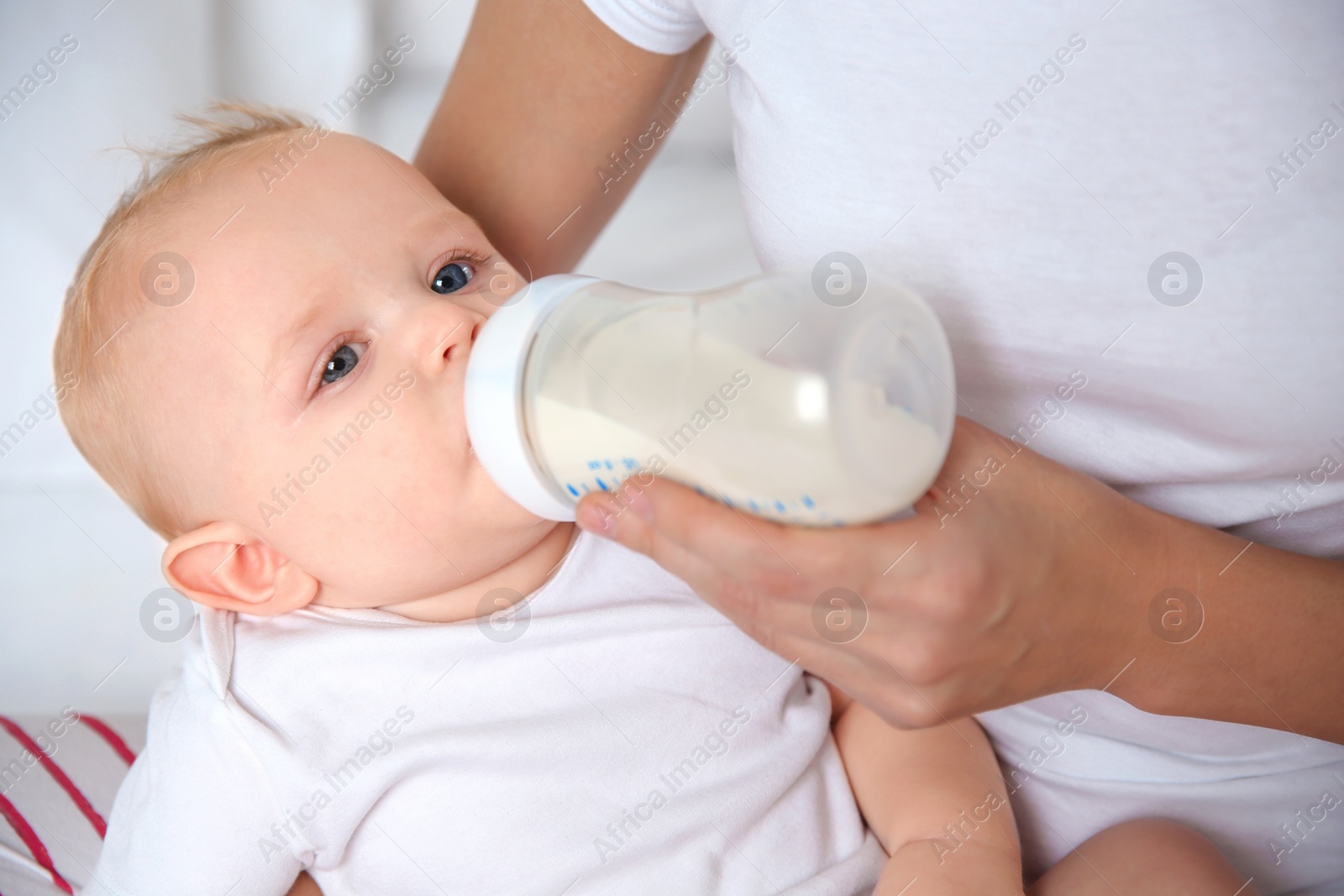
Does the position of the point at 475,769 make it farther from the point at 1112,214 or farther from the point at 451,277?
the point at 1112,214

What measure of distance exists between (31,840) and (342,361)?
0.72 m

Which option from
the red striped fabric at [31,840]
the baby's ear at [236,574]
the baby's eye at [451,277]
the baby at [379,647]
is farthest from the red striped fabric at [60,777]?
the baby's eye at [451,277]

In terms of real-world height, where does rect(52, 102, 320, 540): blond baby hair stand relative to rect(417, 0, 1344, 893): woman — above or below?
above

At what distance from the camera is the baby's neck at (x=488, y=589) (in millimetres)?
993

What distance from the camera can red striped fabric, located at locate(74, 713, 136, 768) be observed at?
4.19 feet

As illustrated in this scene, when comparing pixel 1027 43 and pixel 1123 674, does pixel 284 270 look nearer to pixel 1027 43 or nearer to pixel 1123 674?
pixel 1027 43

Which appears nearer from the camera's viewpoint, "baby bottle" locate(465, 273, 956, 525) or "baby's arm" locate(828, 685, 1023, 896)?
"baby bottle" locate(465, 273, 956, 525)

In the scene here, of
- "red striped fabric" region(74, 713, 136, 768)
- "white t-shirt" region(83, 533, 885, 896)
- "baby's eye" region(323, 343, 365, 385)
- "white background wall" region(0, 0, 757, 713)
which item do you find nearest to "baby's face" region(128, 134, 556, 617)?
"baby's eye" region(323, 343, 365, 385)

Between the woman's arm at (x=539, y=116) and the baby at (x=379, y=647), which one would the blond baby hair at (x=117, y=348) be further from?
the woman's arm at (x=539, y=116)

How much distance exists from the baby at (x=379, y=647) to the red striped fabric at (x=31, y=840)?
9.5 inches

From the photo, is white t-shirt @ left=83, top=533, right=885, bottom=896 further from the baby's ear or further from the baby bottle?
the baby bottle

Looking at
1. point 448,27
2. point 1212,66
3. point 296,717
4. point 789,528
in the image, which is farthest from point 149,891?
point 448,27

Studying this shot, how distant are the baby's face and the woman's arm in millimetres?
238

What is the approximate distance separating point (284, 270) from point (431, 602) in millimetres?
352
